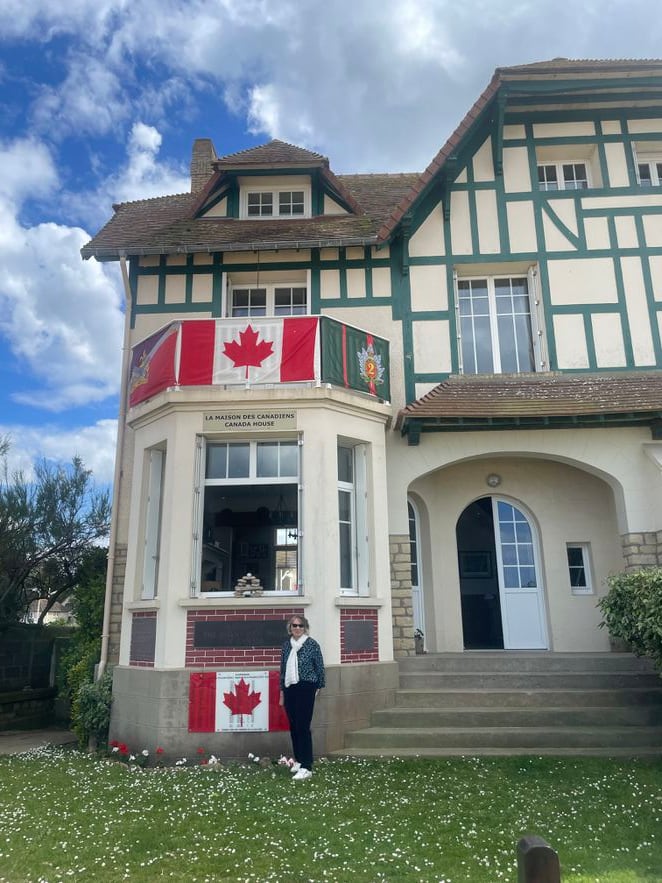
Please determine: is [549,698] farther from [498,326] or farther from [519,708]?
[498,326]

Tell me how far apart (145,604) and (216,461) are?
201 cm

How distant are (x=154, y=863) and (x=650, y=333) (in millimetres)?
9957

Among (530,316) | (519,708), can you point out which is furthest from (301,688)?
(530,316)

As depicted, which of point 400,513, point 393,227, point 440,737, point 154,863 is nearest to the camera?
point 154,863

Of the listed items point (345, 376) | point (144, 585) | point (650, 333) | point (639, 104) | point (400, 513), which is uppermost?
point (639, 104)

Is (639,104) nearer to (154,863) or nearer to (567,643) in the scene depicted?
(567,643)

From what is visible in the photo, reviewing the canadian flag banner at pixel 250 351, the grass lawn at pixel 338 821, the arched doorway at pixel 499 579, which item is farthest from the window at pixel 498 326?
the grass lawn at pixel 338 821

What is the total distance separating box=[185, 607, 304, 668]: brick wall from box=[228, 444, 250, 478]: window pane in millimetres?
1746

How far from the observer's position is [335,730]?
764 cm

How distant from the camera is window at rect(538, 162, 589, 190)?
11727 mm

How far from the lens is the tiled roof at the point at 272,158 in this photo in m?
11.7

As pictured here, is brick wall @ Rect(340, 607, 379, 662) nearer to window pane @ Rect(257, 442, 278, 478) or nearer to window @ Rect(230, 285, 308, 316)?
window pane @ Rect(257, 442, 278, 478)

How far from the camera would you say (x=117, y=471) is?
9.95 meters

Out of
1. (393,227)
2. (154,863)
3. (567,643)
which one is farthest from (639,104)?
(154,863)
